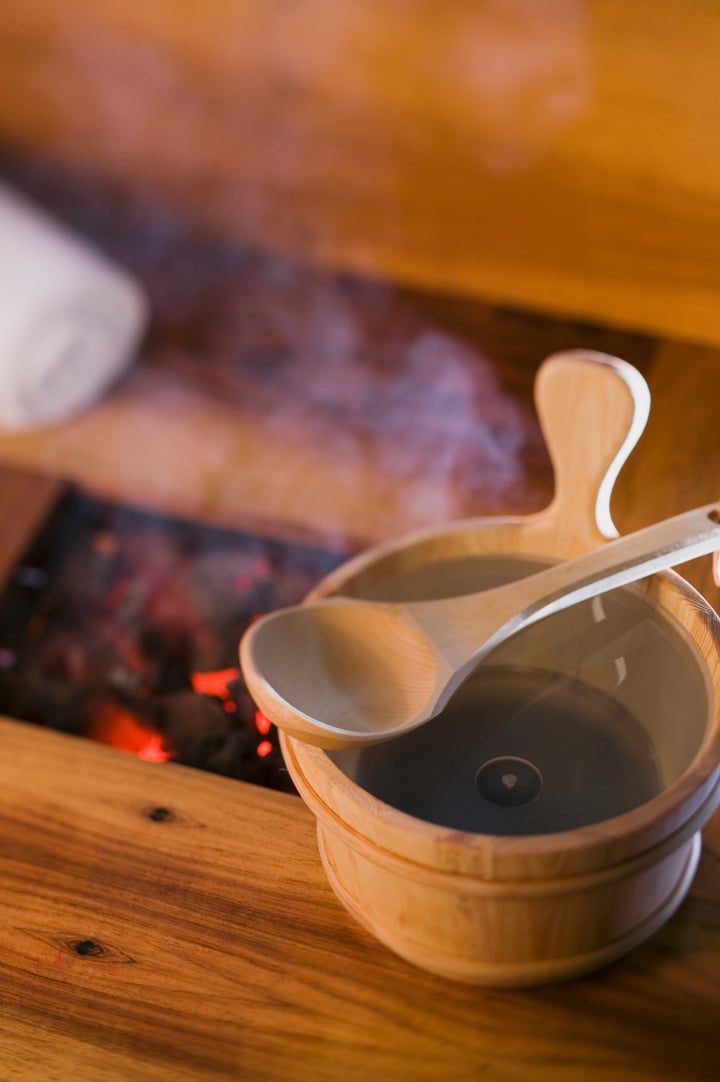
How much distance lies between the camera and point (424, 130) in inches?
69.7

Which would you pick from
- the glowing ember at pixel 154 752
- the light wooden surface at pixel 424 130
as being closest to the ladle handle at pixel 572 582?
the glowing ember at pixel 154 752

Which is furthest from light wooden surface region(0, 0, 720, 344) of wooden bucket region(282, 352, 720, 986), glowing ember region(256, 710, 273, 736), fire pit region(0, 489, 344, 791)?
glowing ember region(256, 710, 273, 736)

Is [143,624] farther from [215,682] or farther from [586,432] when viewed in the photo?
[586,432]

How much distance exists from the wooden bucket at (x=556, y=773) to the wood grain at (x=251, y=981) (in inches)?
1.3

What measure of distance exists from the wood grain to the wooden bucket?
32mm

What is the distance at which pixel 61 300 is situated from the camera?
5.39ft

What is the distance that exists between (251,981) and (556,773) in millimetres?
301

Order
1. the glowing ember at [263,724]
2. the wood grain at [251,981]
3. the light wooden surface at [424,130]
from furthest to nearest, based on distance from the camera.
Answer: the light wooden surface at [424,130] < the glowing ember at [263,724] < the wood grain at [251,981]

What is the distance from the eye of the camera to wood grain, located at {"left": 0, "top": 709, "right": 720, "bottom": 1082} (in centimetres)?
88

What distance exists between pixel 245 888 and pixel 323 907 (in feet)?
0.24

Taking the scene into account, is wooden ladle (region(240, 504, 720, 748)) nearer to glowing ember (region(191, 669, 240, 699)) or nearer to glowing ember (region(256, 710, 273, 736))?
glowing ember (region(256, 710, 273, 736))

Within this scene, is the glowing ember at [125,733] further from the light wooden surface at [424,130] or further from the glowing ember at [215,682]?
the light wooden surface at [424,130]

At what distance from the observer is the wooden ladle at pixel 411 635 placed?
0.89 metres

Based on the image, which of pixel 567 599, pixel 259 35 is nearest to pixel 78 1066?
pixel 567 599
